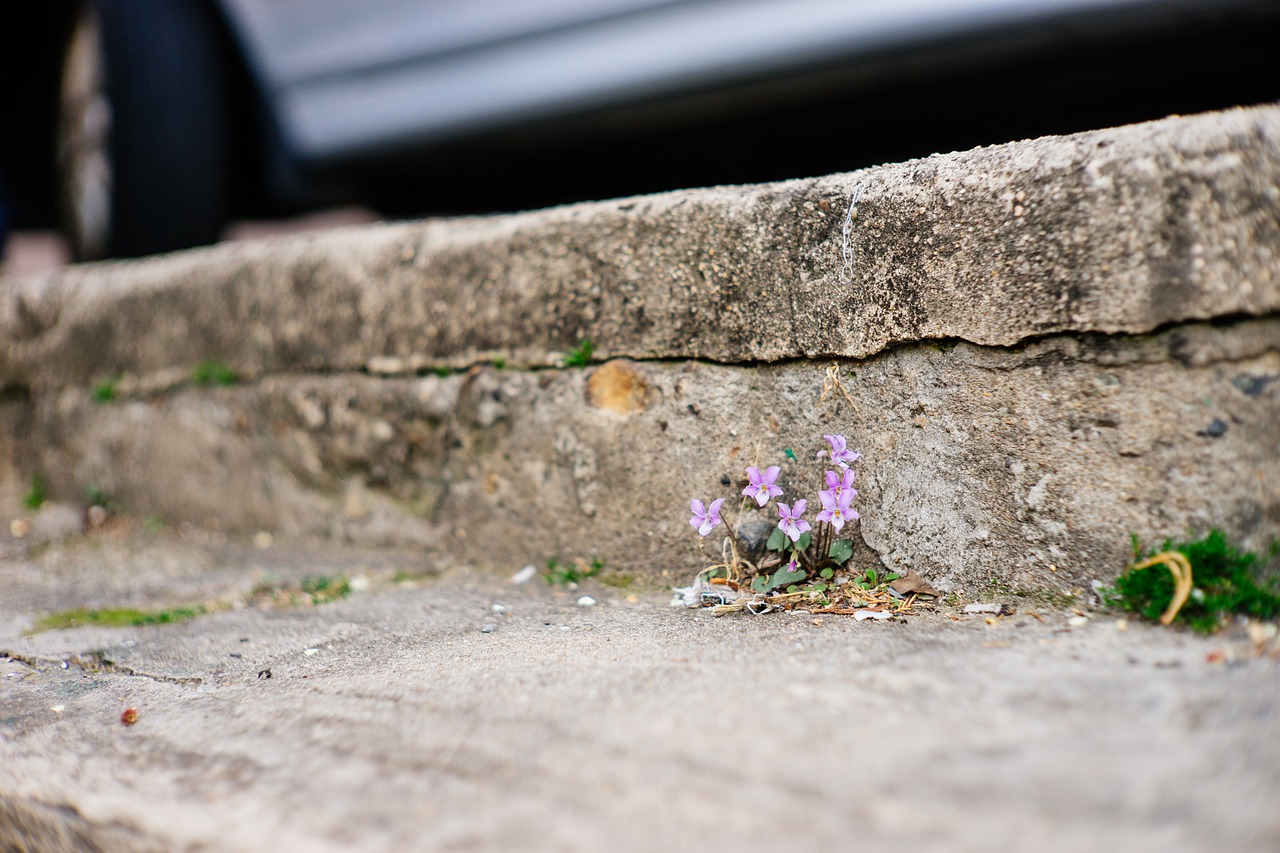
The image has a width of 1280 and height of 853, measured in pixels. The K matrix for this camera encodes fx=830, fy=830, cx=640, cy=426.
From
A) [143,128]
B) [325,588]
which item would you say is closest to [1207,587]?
[325,588]

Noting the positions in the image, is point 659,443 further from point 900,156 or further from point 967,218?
point 900,156

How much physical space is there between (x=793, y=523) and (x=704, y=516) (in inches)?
5.9

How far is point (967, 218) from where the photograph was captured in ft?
4.07

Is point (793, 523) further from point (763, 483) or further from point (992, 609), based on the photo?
point (992, 609)

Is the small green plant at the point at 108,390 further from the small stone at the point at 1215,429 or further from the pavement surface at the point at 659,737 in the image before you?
the small stone at the point at 1215,429

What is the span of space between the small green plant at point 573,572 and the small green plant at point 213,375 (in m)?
1.00


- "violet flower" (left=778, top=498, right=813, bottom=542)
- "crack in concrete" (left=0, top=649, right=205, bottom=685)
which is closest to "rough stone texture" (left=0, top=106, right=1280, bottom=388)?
"violet flower" (left=778, top=498, right=813, bottom=542)

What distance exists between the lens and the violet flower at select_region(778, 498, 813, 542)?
1.37 meters

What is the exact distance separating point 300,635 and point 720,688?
0.84 m

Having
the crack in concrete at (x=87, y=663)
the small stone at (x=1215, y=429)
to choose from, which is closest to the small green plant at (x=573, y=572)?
the crack in concrete at (x=87, y=663)

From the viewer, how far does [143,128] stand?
8.05 feet

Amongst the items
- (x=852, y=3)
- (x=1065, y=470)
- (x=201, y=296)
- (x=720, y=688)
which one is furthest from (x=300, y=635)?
(x=852, y=3)

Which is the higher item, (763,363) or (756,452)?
(763,363)

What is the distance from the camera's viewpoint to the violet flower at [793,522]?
1366 millimetres
